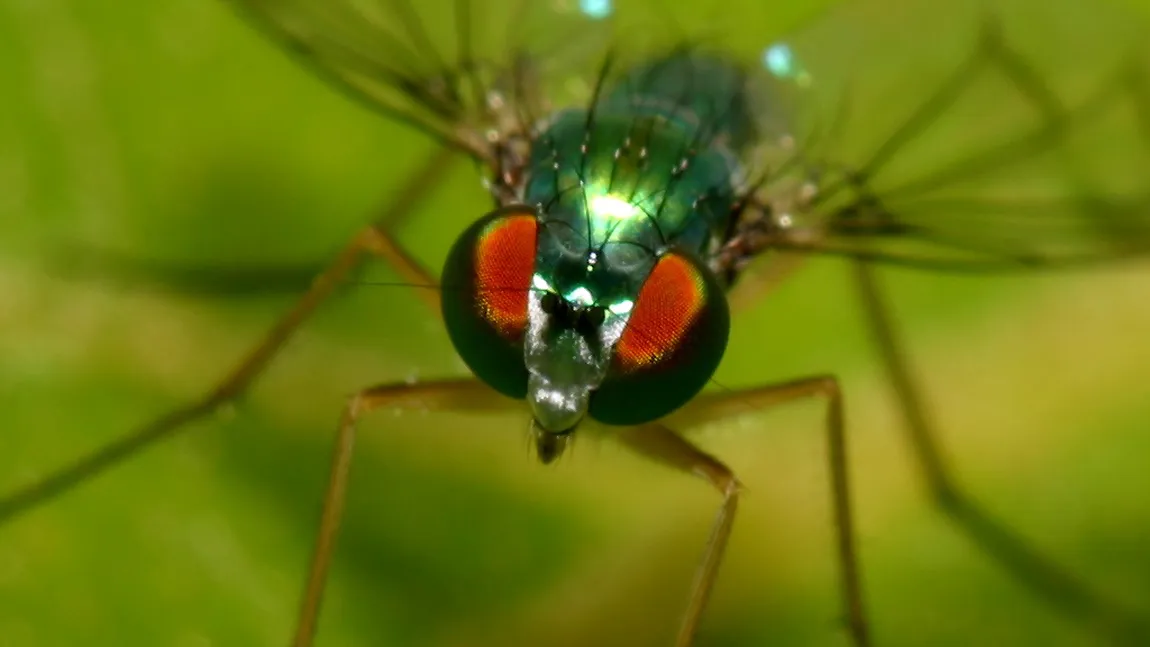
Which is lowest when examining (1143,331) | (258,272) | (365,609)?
(365,609)

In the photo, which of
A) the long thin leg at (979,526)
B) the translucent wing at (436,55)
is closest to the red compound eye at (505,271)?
the translucent wing at (436,55)

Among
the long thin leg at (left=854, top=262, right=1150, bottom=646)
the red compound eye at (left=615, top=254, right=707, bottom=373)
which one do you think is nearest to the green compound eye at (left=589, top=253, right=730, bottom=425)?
the red compound eye at (left=615, top=254, right=707, bottom=373)

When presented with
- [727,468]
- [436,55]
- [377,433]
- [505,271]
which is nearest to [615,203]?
[505,271]

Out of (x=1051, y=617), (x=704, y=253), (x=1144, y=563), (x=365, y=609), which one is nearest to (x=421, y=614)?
(x=365, y=609)

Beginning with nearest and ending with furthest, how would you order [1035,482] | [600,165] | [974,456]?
[600,165], [1035,482], [974,456]

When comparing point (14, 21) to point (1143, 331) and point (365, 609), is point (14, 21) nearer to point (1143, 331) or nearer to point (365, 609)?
point (365, 609)

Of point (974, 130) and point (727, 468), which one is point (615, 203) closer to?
point (727, 468)

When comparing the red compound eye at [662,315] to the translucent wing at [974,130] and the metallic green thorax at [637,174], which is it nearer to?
the metallic green thorax at [637,174]
